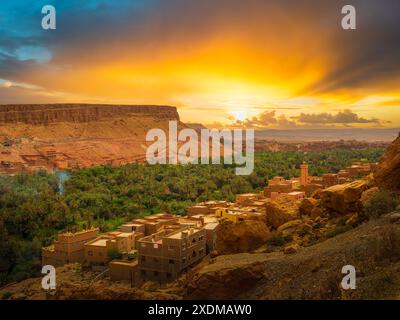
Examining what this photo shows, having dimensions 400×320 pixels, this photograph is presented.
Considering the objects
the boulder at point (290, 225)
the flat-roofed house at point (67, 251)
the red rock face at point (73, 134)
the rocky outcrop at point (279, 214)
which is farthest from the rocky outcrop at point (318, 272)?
the red rock face at point (73, 134)

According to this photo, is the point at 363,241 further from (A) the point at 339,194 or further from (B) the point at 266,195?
(B) the point at 266,195

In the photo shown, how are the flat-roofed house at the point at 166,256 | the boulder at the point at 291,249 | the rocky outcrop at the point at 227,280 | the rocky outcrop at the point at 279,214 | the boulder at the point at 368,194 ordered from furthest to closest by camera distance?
1. the flat-roofed house at the point at 166,256
2. the rocky outcrop at the point at 279,214
3. the boulder at the point at 368,194
4. the boulder at the point at 291,249
5. the rocky outcrop at the point at 227,280

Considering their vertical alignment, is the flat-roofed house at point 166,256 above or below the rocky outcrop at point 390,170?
below

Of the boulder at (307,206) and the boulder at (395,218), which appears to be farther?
the boulder at (307,206)

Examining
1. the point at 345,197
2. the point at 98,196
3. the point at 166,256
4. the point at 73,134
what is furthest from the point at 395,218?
the point at 73,134

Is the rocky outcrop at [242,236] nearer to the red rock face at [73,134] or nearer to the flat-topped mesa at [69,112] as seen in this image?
the red rock face at [73,134]

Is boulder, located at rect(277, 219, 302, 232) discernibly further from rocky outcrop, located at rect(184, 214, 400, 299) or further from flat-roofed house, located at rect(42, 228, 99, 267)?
flat-roofed house, located at rect(42, 228, 99, 267)
